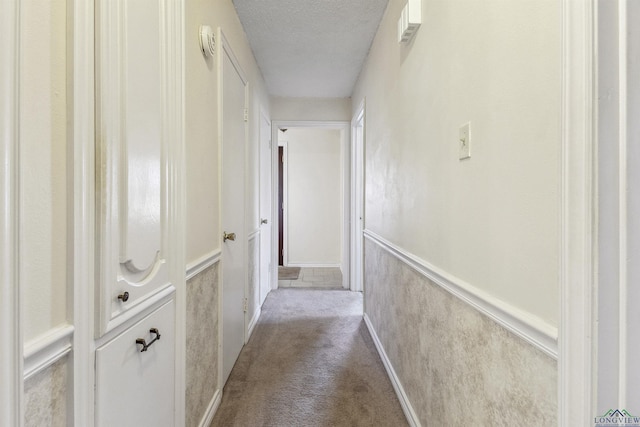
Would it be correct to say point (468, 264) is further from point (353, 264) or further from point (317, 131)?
point (317, 131)

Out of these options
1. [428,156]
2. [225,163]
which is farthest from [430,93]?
[225,163]

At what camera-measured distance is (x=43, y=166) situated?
62 cm

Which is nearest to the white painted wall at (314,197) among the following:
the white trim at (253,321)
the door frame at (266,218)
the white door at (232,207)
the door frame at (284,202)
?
the door frame at (284,202)

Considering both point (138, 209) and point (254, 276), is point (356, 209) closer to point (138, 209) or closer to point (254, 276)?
point (254, 276)

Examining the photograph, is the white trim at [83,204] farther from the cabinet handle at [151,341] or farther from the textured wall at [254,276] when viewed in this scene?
the textured wall at [254,276]

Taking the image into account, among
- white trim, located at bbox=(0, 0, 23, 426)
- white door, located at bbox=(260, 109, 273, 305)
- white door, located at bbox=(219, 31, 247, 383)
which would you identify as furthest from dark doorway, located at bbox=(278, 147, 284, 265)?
white trim, located at bbox=(0, 0, 23, 426)

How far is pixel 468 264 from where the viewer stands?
105cm

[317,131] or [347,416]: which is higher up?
[317,131]

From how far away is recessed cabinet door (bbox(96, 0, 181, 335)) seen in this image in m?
0.76

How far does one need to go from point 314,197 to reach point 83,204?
4805 millimetres

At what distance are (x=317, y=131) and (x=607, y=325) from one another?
16.7 feet

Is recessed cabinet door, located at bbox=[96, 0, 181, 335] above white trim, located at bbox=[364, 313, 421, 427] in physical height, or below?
above

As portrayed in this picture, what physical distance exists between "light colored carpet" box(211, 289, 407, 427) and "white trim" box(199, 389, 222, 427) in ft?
0.11

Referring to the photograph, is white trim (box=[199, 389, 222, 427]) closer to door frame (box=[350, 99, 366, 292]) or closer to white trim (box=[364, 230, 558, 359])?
white trim (box=[364, 230, 558, 359])
